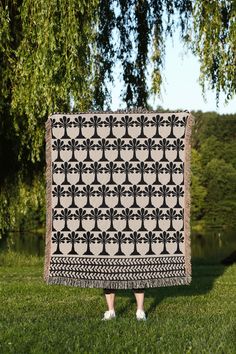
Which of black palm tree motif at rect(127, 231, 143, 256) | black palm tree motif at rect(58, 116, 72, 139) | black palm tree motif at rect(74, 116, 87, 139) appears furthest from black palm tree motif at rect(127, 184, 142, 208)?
black palm tree motif at rect(58, 116, 72, 139)

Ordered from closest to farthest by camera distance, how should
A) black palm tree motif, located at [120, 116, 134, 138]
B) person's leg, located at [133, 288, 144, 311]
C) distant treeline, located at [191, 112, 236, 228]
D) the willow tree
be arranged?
black palm tree motif, located at [120, 116, 134, 138] → person's leg, located at [133, 288, 144, 311] → the willow tree → distant treeline, located at [191, 112, 236, 228]

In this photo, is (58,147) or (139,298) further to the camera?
(139,298)

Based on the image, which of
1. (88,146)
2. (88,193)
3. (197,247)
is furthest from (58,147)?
(197,247)

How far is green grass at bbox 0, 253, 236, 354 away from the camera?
6.18m

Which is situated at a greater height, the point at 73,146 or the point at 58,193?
the point at 73,146

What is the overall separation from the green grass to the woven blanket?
629 millimetres

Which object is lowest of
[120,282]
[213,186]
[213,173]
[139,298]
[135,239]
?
[139,298]

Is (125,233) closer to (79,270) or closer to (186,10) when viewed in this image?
(79,270)

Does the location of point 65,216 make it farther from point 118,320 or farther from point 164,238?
point 118,320

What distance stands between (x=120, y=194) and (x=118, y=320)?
132 cm

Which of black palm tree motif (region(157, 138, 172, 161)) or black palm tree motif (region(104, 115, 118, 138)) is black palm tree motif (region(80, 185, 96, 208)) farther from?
black palm tree motif (region(157, 138, 172, 161))

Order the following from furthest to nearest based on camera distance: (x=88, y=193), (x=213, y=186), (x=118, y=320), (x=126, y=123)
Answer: (x=213, y=186), (x=88, y=193), (x=126, y=123), (x=118, y=320)

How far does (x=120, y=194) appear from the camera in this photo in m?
8.12

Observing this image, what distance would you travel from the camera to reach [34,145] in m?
12.5
